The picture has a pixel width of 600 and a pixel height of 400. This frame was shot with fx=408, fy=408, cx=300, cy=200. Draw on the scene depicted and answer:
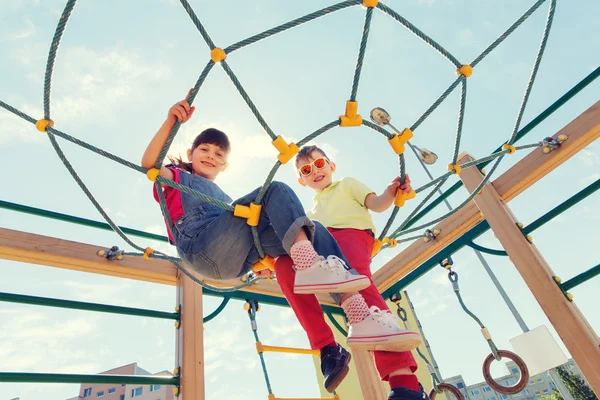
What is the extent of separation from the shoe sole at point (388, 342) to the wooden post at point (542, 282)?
40.5 inches

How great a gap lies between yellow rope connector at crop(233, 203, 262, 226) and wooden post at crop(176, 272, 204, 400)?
1013 millimetres

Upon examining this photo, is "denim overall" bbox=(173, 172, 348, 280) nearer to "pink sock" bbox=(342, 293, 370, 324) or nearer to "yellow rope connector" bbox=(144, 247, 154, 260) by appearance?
"pink sock" bbox=(342, 293, 370, 324)

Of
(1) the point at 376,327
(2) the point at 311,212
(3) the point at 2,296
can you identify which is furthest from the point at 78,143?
(2) the point at 311,212

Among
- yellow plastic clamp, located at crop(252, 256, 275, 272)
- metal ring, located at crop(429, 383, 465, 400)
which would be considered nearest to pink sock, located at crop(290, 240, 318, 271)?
yellow plastic clamp, located at crop(252, 256, 275, 272)

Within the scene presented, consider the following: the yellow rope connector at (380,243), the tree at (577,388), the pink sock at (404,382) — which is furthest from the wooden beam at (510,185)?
the tree at (577,388)

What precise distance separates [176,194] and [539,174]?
1.87 m

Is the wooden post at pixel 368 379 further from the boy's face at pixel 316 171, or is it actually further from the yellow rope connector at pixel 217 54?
the yellow rope connector at pixel 217 54

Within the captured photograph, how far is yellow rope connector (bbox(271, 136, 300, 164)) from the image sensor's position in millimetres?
1278

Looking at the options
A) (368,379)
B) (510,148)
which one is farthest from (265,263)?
(368,379)

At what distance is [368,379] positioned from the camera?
256cm

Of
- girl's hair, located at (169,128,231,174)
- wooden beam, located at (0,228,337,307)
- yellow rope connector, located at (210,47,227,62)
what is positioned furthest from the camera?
wooden beam, located at (0,228,337,307)

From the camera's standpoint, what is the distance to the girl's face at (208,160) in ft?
5.87

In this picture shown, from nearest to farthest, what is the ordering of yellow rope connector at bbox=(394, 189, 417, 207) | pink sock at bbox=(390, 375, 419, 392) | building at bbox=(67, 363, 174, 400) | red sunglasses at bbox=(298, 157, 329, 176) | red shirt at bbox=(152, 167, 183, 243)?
1. pink sock at bbox=(390, 375, 419, 392)
2. red shirt at bbox=(152, 167, 183, 243)
3. yellow rope connector at bbox=(394, 189, 417, 207)
4. red sunglasses at bbox=(298, 157, 329, 176)
5. building at bbox=(67, 363, 174, 400)

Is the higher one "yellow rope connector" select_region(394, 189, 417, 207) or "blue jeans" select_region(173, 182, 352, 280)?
"yellow rope connector" select_region(394, 189, 417, 207)
